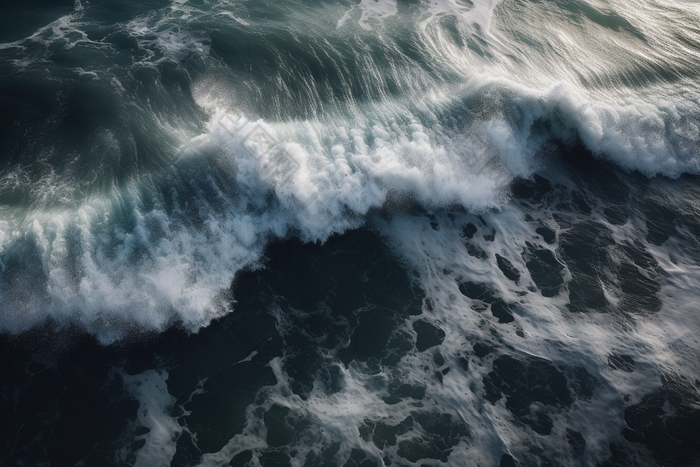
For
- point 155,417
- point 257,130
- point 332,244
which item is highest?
point 257,130

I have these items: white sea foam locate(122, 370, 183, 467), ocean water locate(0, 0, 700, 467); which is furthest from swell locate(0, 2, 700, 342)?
white sea foam locate(122, 370, 183, 467)

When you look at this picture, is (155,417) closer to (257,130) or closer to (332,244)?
(332,244)

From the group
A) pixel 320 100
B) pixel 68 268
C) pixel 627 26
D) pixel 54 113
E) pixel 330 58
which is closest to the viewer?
pixel 68 268

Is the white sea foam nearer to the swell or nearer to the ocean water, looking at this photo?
the ocean water

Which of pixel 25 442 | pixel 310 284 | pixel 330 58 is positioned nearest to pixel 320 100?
pixel 330 58

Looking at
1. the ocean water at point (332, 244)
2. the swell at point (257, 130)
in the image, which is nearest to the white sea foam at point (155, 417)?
the ocean water at point (332, 244)

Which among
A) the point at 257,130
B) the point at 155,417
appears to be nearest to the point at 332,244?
the point at 257,130

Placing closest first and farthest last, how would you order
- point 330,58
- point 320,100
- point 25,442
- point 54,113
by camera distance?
point 25,442 < point 54,113 < point 320,100 < point 330,58

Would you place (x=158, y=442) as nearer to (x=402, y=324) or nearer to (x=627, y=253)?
(x=402, y=324)
